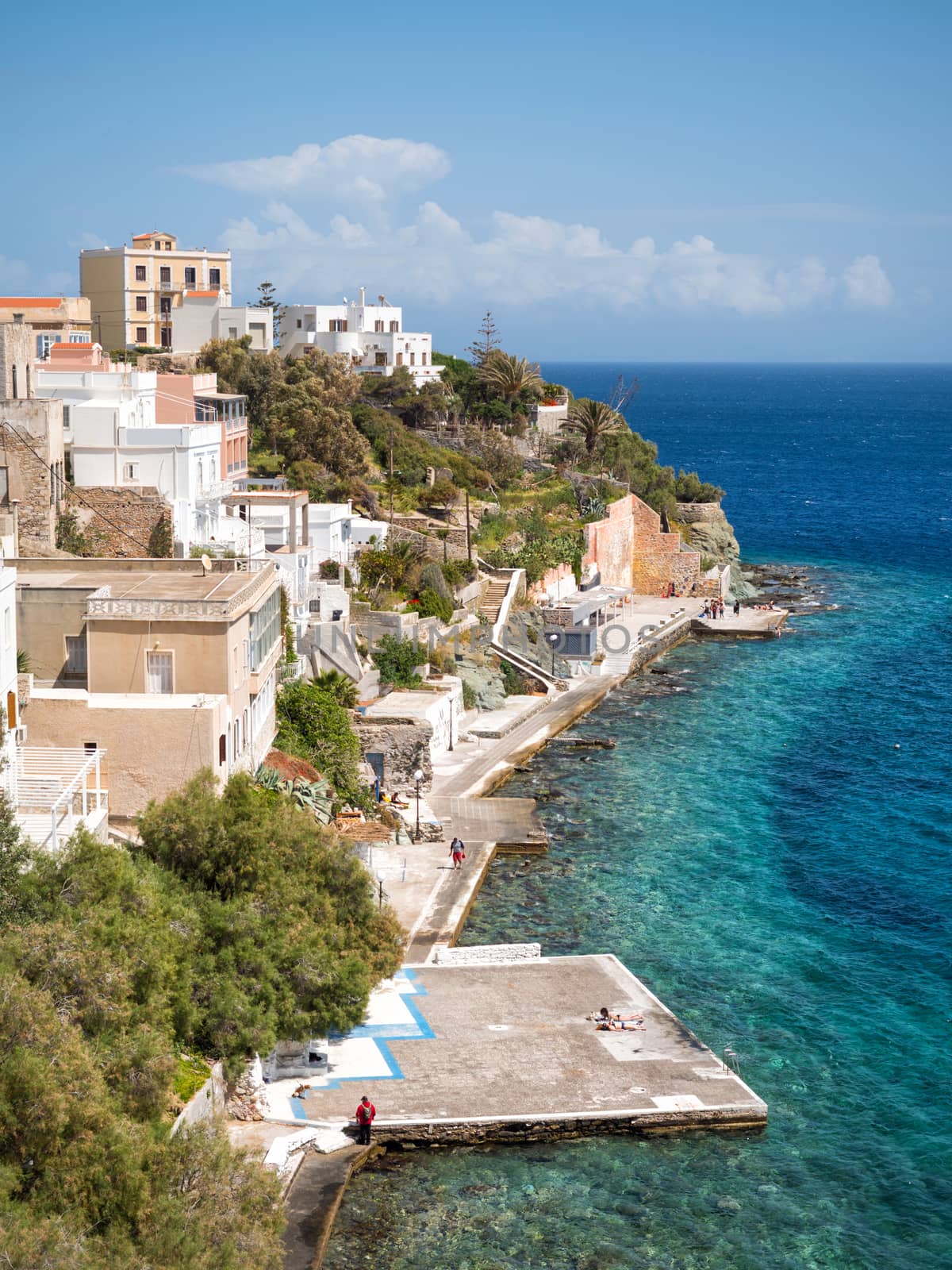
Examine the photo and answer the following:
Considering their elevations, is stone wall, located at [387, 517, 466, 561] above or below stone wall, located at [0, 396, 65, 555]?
below

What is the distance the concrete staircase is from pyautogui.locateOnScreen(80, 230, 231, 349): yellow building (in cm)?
2477

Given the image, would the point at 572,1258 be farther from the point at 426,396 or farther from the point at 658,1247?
the point at 426,396

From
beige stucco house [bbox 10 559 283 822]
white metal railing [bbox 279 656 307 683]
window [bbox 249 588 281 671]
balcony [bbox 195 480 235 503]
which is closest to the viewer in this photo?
beige stucco house [bbox 10 559 283 822]

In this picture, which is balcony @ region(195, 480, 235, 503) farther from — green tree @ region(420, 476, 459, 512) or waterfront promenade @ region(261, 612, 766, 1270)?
green tree @ region(420, 476, 459, 512)

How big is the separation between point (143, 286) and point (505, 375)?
1951 cm

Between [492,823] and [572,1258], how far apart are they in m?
18.3

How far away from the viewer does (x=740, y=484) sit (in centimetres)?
14538

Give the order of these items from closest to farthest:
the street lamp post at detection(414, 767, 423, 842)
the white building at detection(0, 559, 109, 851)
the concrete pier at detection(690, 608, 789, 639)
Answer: the white building at detection(0, 559, 109, 851), the street lamp post at detection(414, 767, 423, 842), the concrete pier at detection(690, 608, 789, 639)

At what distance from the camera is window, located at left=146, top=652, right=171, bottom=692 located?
29047 mm

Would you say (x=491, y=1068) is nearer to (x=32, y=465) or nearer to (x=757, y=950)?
(x=757, y=950)

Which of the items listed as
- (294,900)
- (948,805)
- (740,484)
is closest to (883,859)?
(948,805)

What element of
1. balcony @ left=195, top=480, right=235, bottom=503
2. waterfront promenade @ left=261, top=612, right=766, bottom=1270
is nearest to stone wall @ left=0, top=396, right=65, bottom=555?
balcony @ left=195, top=480, right=235, bottom=503

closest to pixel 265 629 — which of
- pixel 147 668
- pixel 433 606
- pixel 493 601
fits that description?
pixel 147 668

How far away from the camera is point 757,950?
3177 centimetres
